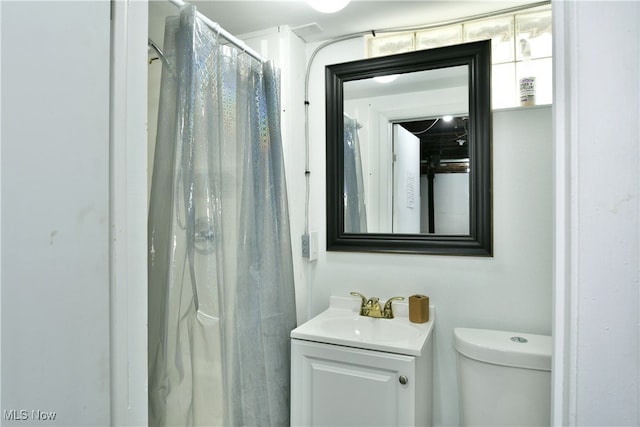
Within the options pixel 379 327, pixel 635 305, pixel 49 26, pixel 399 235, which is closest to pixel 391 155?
pixel 399 235

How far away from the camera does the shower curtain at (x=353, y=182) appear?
1.89 meters

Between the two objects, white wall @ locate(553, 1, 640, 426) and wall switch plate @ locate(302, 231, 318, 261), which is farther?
wall switch plate @ locate(302, 231, 318, 261)

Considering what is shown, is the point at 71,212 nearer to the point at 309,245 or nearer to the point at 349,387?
the point at 349,387

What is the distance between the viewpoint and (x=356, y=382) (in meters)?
1.43

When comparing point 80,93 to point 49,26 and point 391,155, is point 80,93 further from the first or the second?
point 391,155

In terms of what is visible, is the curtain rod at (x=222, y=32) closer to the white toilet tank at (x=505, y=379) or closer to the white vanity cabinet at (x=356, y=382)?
the white vanity cabinet at (x=356, y=382)

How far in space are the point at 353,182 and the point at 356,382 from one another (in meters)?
0.96

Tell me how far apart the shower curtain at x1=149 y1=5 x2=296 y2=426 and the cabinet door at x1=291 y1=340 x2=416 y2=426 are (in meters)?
0.11

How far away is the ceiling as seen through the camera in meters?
1.55

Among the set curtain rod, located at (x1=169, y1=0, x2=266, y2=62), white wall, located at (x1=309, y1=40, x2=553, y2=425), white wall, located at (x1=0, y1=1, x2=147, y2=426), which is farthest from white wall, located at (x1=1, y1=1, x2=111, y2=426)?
white wall, located at (x1=309, y1=40, x2=553, y2=425)

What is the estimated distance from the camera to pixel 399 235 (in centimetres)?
178

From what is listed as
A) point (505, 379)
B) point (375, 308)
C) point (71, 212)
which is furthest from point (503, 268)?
point (71, 212)

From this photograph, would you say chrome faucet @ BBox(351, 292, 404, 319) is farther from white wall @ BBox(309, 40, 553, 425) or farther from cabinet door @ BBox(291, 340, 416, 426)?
cabinet door @ BBox(291, 340, 416, 426)

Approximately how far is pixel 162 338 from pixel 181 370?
0.41 feet
